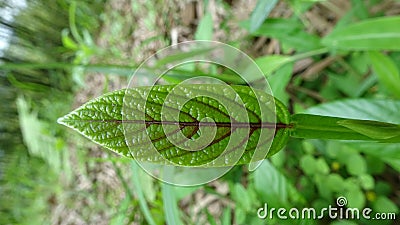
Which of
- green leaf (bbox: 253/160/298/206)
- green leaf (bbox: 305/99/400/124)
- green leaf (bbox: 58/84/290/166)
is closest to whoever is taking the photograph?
green leaf (bbox: 58/84/290/166)

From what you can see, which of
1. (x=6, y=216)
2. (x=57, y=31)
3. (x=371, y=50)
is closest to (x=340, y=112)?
(x=371, y=50)

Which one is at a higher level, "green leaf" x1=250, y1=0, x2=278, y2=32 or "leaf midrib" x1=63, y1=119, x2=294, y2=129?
"green leaf" x1=250, y1=0, x2=278, y2=32

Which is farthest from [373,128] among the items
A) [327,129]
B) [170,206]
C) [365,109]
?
[170,206]

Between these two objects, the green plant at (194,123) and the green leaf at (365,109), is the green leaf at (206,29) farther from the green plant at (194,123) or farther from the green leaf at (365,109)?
the green plant at (194,123)

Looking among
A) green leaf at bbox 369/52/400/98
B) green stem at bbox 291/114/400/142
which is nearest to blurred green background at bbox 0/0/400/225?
green leaf at bbox 369/52/400/98

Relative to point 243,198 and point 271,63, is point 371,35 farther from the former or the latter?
point 243,198

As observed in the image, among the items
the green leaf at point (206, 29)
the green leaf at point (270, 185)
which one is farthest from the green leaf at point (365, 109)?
the green leaf at point (206, 29)

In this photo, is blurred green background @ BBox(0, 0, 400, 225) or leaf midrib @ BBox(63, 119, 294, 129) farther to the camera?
blurred green background @ BBox(0, 0, 400, 225)

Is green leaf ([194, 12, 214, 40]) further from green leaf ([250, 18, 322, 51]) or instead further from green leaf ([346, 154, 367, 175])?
green leaf ([346, 154, 367, 175])
